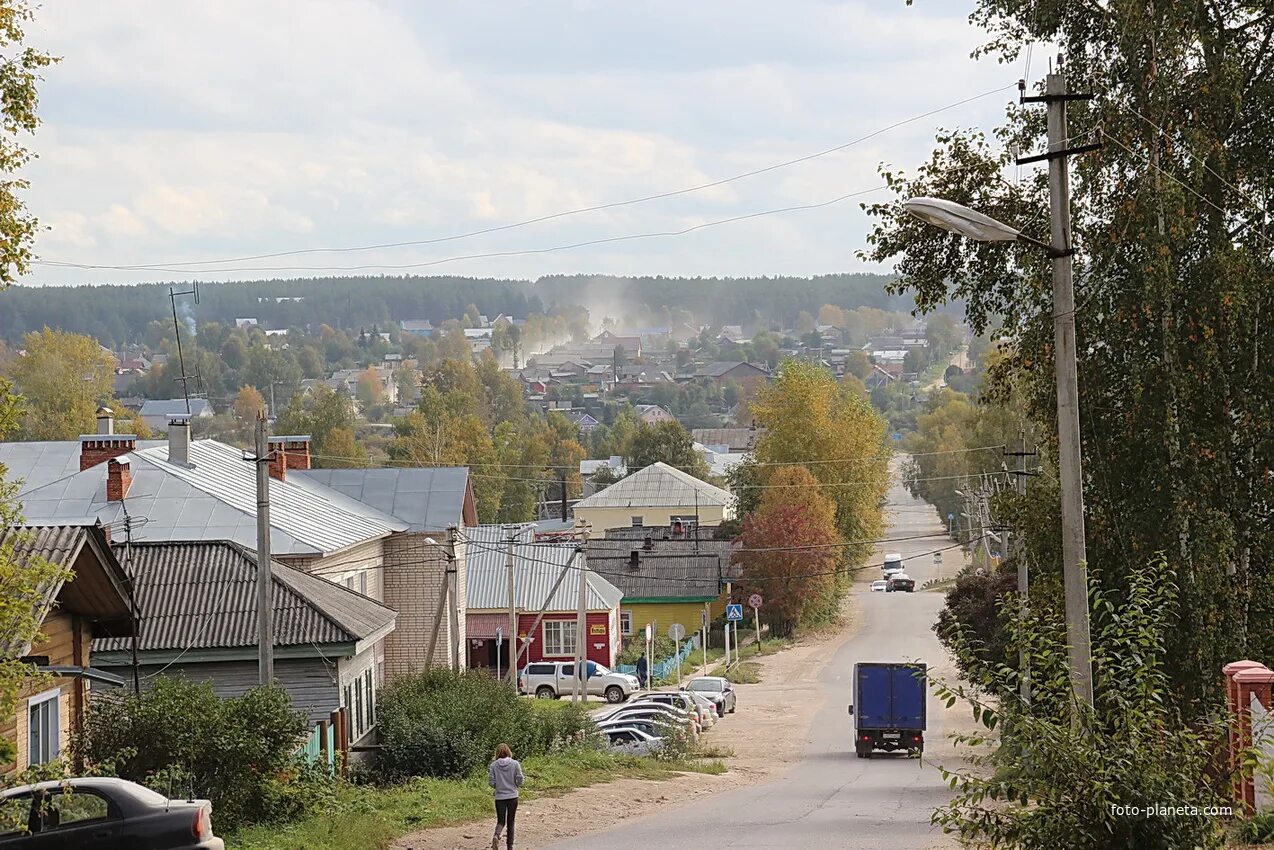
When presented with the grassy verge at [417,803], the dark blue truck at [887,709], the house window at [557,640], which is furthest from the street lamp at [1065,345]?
the house window at [557,640]

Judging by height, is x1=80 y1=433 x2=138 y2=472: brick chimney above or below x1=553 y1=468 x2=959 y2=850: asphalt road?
above

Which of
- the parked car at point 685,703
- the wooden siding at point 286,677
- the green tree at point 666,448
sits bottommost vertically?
the parked car at point 685,703

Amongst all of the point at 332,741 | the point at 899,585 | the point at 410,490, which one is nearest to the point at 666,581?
the point at 410,490

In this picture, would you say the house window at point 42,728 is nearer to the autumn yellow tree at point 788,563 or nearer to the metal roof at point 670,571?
the metal roof at point 670,571

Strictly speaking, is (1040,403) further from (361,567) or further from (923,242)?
(361,567)

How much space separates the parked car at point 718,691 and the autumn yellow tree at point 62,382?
5720cm

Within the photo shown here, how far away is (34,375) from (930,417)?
74374 mm

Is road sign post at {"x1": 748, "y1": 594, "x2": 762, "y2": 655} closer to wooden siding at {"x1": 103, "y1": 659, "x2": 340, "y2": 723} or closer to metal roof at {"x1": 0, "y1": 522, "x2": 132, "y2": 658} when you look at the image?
wooden siding at {"x1": 103, "y1": 659, "x2": 340, "y2": 723}

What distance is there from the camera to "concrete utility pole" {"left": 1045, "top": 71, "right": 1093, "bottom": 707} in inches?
417

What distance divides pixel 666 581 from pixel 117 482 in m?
39.9

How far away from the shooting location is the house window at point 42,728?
1612 centimetres

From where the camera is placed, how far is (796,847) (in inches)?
704

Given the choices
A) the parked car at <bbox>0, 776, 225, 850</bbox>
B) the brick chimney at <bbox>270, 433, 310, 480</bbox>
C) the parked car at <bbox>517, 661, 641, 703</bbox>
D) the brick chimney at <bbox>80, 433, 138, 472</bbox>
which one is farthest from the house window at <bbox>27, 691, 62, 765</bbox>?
the parked car at <bbox>517, 661, 641, 703</bbox>

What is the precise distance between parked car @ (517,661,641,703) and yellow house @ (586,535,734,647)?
14.9 meters
